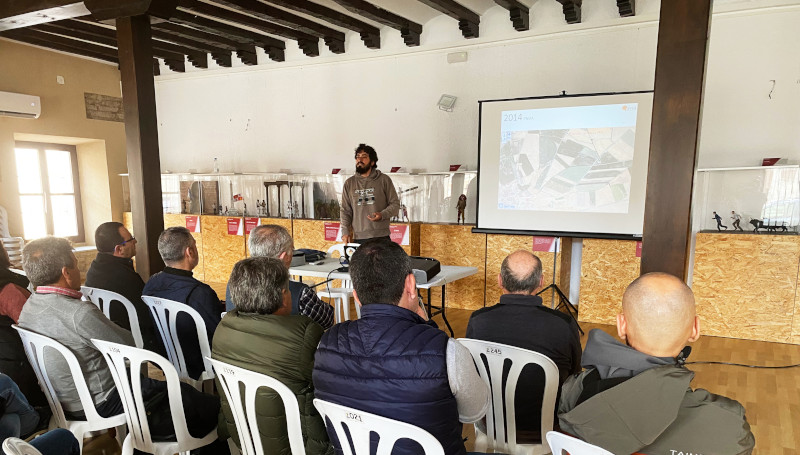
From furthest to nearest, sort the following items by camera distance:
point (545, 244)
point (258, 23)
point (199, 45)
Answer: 1. point (199, 45)
2. point (258, 23)
3. point (545, 244)

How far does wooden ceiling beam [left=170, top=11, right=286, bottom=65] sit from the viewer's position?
192 inches

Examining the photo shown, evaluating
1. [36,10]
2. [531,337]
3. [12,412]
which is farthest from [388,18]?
[12,412]

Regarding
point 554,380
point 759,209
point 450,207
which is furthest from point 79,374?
point 759,209

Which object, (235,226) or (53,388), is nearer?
(53,388)

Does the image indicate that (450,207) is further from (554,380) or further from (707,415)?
(707,415)

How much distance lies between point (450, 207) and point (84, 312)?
4.13 meters

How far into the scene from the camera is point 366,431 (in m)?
1.21

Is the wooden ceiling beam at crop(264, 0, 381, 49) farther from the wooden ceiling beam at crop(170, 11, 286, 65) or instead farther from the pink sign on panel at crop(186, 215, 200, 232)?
the pink sign on panel at crop(186, 215, 200, 232)

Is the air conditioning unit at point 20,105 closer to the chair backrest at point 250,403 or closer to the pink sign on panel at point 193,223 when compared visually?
the pink sign on panel at point 193,223

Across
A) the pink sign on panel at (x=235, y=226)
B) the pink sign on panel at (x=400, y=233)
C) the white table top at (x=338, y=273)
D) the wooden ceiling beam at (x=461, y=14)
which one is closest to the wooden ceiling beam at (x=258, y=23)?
the wooden ceiling beam at (x=461, y=14)

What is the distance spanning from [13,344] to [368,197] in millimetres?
2935

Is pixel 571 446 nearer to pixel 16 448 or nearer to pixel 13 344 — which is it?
pixel 16 448

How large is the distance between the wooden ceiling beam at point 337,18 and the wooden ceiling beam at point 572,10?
7.02 ft

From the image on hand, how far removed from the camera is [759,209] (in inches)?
166
